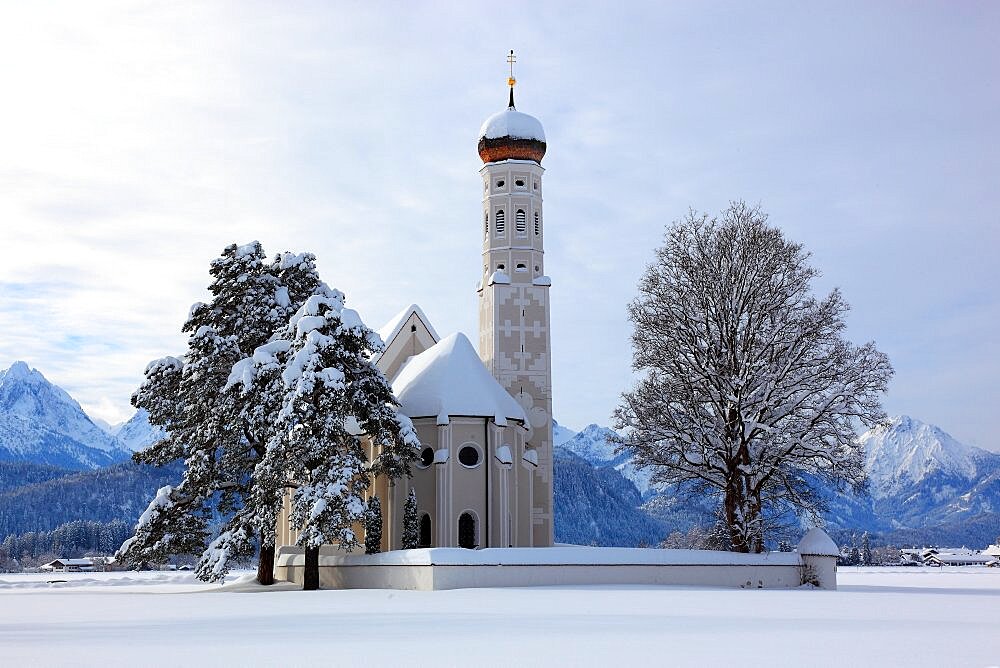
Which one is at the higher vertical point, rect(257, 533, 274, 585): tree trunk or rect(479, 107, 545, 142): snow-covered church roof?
rect(479, 107, 545, 142): snow-covered church roof

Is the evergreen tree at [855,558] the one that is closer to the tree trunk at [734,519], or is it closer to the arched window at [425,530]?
the arched window at [425,530]

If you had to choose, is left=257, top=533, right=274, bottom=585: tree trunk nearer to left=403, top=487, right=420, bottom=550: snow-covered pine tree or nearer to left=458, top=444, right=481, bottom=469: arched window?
left=403, top=487, right=420, bottom=550: snow-covered pine tree

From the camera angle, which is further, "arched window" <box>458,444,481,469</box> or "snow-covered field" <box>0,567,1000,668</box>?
"arched window" <box>458,444,481,469</box>

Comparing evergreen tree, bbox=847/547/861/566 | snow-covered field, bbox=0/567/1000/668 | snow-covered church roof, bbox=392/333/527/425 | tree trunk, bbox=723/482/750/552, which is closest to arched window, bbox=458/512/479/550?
snow-covered church roof, bbox=392/333/527/425

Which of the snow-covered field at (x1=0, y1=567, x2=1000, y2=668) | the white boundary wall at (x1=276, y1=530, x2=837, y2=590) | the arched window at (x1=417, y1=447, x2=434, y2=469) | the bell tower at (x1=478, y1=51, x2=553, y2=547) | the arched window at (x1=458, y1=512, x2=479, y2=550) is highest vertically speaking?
the bell tower at (x1=478, y1=51, x2=553, y2=547)

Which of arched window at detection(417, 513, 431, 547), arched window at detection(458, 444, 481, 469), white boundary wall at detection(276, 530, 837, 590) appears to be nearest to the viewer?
white boundary wall at detection(276, 530, 837, 590)

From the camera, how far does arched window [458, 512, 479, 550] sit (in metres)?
45.8

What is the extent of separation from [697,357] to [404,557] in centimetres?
1292

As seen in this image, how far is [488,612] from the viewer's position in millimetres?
21000

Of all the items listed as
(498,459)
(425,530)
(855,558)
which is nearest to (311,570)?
(425,530)

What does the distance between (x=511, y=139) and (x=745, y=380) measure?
22154 millimetres

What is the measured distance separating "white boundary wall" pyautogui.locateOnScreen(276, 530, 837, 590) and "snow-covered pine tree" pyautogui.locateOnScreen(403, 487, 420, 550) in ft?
9.99

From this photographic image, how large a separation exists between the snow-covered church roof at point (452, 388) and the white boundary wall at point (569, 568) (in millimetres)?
8112

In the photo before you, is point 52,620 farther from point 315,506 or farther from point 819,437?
point 819,437
